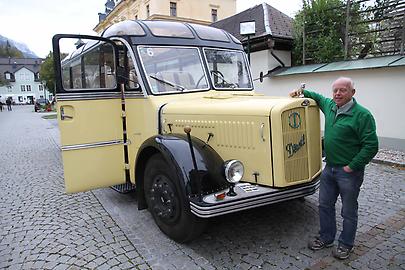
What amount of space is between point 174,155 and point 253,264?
1336mm

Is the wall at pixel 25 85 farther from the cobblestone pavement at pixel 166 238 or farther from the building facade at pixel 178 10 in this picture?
the cobblestone pavement at pixel 166 238

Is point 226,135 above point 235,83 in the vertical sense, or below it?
below

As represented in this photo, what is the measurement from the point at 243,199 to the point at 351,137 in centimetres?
Result: 115

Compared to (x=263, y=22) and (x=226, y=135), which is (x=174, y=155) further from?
(x=263, y=22)

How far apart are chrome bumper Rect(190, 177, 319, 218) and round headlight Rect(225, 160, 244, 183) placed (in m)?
0.12

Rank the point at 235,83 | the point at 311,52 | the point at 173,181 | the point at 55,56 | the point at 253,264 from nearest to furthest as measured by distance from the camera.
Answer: the point at 253,264
the point at 173,181
the point at 55,56
the point at 235,83
the point at 311,52

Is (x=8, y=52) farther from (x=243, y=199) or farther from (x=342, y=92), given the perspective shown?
(x=342, y=92)

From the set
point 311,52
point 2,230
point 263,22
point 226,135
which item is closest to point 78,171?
point 2,230

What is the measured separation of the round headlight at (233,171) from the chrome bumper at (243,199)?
115 millimetres

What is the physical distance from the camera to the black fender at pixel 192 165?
10.3 feet

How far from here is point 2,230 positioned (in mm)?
4094

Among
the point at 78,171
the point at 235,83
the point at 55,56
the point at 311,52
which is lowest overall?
the point at 78,171

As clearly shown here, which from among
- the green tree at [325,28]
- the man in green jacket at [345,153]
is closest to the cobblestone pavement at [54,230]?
the man in green jacket at [345,153]

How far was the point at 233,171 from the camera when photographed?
3127 millimetres
